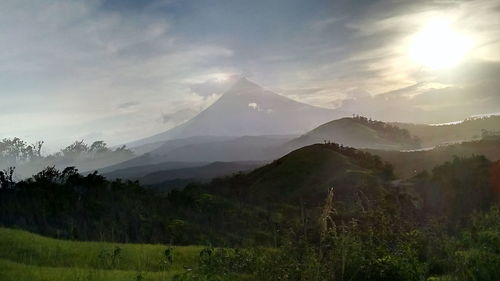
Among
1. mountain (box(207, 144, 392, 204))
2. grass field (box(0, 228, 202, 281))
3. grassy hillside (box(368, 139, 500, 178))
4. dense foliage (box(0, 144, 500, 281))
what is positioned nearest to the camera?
dense foliage (box(0, 144, 500, 281))

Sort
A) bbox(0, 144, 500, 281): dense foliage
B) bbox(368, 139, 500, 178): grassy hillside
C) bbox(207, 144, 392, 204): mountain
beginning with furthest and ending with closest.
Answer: bbox(368, 139, 500, 178): grassy hillside < bbox(207, 144, 392, 204): mountain < bbox(0, 144, 500, 281): dense foliage

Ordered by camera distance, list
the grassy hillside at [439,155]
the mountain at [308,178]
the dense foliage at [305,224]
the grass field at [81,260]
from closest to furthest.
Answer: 1. the dense foliage at [305,224]
2. the grass field at [81,260]
3. the mountain at [308,178]
4. the grassy hillside at [439,155]

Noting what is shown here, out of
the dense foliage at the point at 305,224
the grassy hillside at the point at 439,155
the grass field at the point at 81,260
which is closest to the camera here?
the dense foliage at the point at 305,224

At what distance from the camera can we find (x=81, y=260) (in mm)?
15023

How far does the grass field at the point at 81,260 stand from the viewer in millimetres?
12085

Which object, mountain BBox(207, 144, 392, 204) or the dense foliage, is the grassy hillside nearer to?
mountain BBox(207, 144, 392, 204)

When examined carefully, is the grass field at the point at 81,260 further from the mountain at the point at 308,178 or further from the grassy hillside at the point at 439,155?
the grassy hillside at the point at 439,155

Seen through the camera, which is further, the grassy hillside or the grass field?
the grassy hillside

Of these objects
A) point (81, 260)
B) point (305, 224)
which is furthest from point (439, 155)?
point (81, 260)

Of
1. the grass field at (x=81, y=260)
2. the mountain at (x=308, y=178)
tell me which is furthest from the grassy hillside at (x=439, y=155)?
the grass field at (x=81, y=260)

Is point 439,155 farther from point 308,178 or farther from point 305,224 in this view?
point 305,224

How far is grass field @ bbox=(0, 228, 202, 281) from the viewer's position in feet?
39.6

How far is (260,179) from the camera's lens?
69.7 meters

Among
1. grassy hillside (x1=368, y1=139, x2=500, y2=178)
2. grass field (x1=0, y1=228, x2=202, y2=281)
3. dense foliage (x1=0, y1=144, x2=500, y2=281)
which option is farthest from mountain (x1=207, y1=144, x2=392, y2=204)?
grass field (x1=0, y1=228, x2=202, y2=281)
